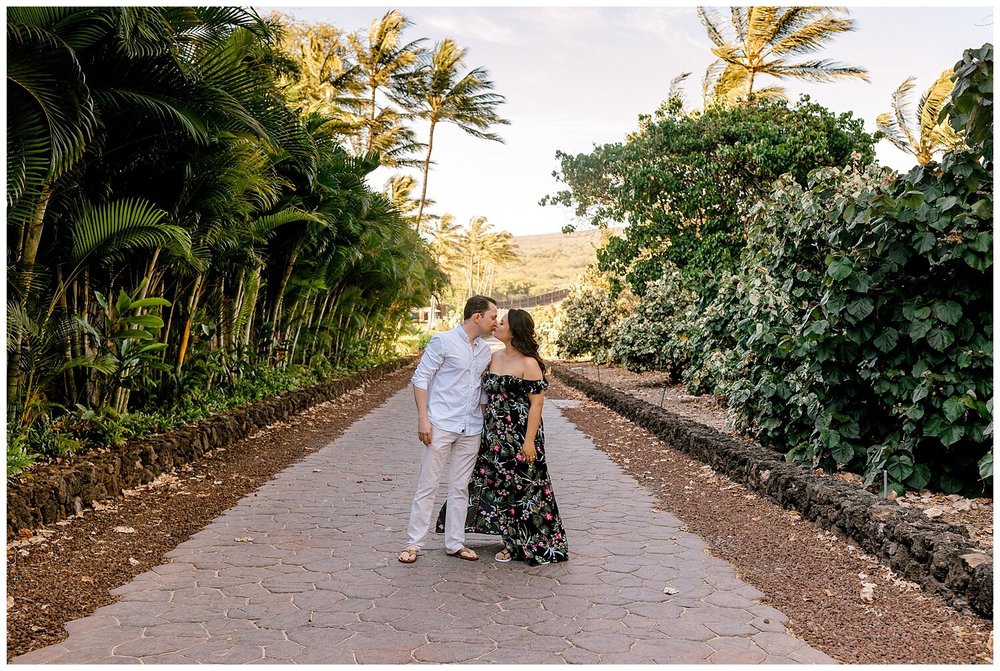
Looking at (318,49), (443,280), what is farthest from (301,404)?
(318,49)

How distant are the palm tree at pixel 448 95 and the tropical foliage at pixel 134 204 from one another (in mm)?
19296

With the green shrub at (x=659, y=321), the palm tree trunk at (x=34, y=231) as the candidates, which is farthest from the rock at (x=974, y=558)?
the green shrub at (x=659, y=321)

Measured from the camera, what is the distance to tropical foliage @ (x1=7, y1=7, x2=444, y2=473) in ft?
19.3

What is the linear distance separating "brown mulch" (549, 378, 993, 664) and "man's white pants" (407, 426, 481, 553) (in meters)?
1.66

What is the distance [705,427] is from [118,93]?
6619 millimetres

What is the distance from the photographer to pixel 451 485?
5340 mm

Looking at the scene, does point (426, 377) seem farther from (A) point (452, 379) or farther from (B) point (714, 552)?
(B) point (714, 552)

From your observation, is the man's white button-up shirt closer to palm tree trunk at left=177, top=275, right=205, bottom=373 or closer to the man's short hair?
the man's short hair

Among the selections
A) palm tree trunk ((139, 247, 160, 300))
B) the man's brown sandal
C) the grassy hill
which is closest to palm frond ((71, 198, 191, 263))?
palm tree trunk ((139, 247, 160, 300))

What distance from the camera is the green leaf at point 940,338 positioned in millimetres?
5903

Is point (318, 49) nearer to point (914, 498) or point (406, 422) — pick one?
point (406, 422)

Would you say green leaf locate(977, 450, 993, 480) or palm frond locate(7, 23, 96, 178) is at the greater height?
palm frond locate(7, 23, 96, 178)

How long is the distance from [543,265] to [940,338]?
106 meters

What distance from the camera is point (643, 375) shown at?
1967 centimetres
